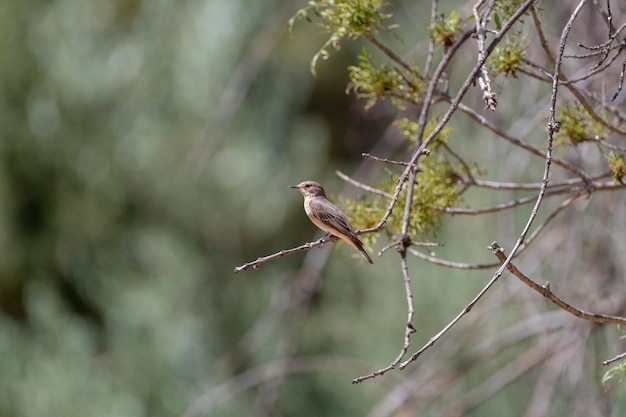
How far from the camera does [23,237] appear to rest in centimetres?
850

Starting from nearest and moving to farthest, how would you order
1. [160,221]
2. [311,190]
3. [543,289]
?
[543,289] < [311,190] < [160,221]

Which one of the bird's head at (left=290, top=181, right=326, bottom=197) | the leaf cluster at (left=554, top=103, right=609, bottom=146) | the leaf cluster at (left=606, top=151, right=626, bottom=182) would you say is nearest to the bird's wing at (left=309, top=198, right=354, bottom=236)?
the bird's head at (left=290, top=181, right=326, bottom=197)

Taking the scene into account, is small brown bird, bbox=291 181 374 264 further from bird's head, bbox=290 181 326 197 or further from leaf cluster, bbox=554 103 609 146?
leaf cluster, bbox=554 103 609 146

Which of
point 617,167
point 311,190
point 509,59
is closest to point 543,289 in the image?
point 617,167

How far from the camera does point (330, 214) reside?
3.32 m

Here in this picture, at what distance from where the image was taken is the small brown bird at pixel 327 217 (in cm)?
292

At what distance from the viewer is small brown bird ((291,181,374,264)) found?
2.92m

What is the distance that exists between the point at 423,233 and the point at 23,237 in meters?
6.46

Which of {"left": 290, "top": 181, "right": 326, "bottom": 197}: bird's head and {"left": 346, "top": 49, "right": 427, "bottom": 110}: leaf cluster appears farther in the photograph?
{"left": 290, "top": 181, "right": 326, "bottom": 197}: bird's head

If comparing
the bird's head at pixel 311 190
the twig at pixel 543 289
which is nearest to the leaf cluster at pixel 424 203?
the twig at pixel 543 289

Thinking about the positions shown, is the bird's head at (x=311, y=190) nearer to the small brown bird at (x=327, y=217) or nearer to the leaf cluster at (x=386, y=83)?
the small brown bird at (x=327, y=217)

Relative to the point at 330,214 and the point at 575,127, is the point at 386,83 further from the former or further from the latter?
the point at 330,214

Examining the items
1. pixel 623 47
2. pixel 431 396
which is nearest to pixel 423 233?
pixel 623 47

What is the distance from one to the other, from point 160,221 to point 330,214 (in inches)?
186
